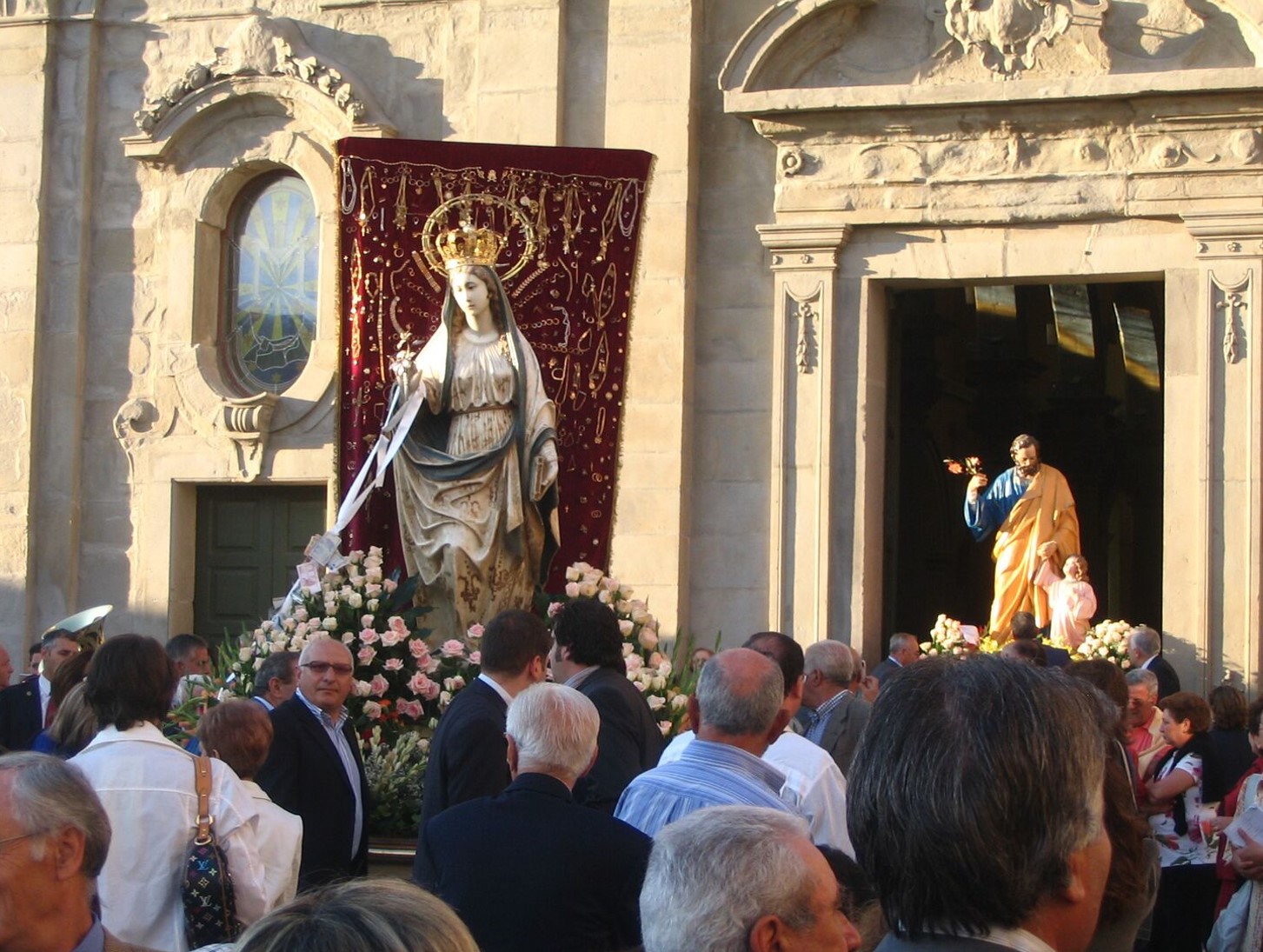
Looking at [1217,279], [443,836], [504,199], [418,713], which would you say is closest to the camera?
[443,836]

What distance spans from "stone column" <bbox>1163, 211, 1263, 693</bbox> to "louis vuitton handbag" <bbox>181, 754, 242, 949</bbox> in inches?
341

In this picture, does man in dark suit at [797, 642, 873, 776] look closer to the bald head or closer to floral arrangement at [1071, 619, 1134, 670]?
the bald head

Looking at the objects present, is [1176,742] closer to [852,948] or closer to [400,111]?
[852,948]

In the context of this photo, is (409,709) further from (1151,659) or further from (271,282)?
(271,282)

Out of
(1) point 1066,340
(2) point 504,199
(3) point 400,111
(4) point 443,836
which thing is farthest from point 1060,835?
(1) point 1066,340

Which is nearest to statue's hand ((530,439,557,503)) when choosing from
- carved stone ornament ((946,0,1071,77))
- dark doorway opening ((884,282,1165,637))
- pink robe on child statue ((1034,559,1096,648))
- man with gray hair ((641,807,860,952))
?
pink robe on child statue ((1034,559,1096,648))

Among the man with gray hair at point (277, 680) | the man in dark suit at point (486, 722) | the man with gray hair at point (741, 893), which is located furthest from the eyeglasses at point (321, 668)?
the man with gray hair at point (741, 893)

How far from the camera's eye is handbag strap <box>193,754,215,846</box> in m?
4.75

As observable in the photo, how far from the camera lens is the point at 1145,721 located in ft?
25.9

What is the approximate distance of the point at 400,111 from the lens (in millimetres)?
14195

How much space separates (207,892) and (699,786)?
4.10 feet

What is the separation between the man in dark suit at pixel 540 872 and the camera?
4.11 metres

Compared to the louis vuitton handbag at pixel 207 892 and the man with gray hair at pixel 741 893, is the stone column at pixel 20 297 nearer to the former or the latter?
Result: the louis vuitton handbag at pixel 207 892

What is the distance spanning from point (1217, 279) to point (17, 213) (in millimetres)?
9023
